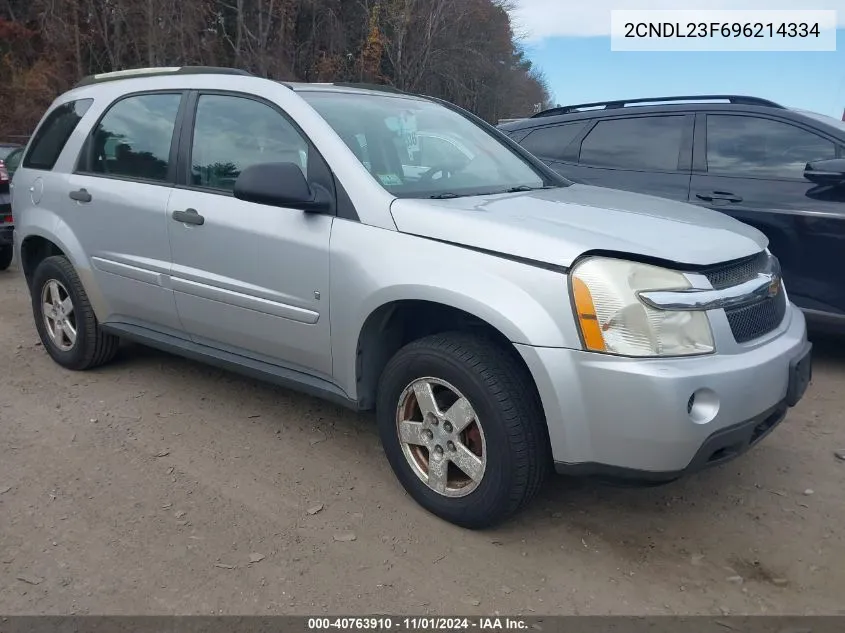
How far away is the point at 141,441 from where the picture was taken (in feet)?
12.1

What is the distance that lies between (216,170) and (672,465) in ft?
8.28

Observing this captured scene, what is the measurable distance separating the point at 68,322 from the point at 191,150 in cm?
162

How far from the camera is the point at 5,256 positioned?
8.48 metres

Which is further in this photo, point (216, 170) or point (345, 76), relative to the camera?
point (345, 76)

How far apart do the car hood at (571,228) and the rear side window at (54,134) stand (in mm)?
2660

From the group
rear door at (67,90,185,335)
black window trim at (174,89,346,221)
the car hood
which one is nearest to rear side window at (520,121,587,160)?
the car hood

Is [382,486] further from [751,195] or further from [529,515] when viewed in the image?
[751,195]

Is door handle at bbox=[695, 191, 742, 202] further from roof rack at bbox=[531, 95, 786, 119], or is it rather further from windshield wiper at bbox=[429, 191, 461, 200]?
windshield wiper at bbox=[429, 191, 461, 200]

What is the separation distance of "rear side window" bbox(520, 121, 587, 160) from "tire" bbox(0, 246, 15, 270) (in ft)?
19.7

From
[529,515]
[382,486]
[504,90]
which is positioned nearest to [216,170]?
[382,486]

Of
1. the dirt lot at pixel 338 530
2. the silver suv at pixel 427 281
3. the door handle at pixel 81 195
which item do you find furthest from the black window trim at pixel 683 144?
Answer: the door handle at pixel 81 195

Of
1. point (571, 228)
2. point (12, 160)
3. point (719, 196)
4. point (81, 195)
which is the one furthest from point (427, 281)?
point (12, 160)

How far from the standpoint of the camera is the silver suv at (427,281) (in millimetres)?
2475

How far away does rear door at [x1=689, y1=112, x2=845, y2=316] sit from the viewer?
14.8 ft
